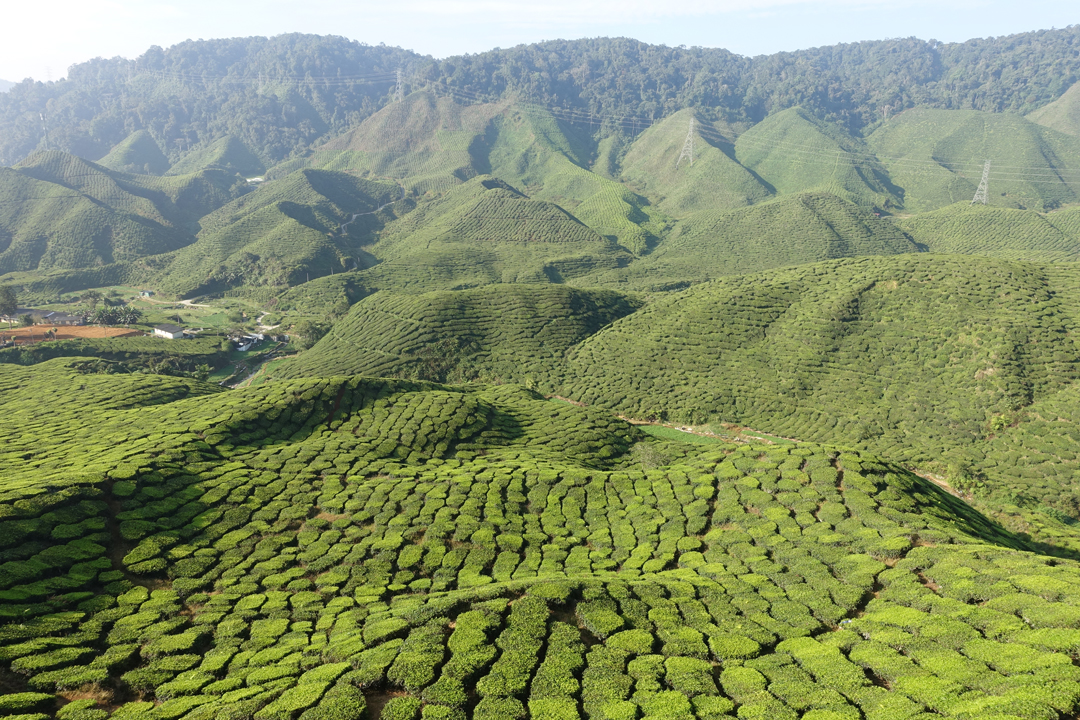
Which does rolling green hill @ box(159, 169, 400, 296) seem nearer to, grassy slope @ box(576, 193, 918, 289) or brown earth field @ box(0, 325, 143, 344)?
brown earth field @ box(0, 325, 143, 344)

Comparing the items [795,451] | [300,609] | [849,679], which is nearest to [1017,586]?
[849,679]

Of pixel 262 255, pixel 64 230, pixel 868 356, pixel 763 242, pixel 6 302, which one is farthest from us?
pixel 64 230

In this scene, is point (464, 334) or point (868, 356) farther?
point (464, 334)

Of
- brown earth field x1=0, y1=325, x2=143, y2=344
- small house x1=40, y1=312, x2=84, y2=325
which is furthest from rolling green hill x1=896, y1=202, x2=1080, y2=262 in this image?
small house x1=40, y1=312, x2=84, y2=325

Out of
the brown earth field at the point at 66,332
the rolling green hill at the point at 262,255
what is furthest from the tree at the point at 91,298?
the brown earth field at the point at 66,332

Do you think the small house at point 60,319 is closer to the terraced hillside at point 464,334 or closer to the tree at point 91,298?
the tree at point 91,298

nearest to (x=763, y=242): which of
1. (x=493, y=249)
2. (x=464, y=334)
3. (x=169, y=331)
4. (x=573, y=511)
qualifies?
(x=493, y=249)

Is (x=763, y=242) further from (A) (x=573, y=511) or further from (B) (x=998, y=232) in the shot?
(A) (x=573, y=511)
